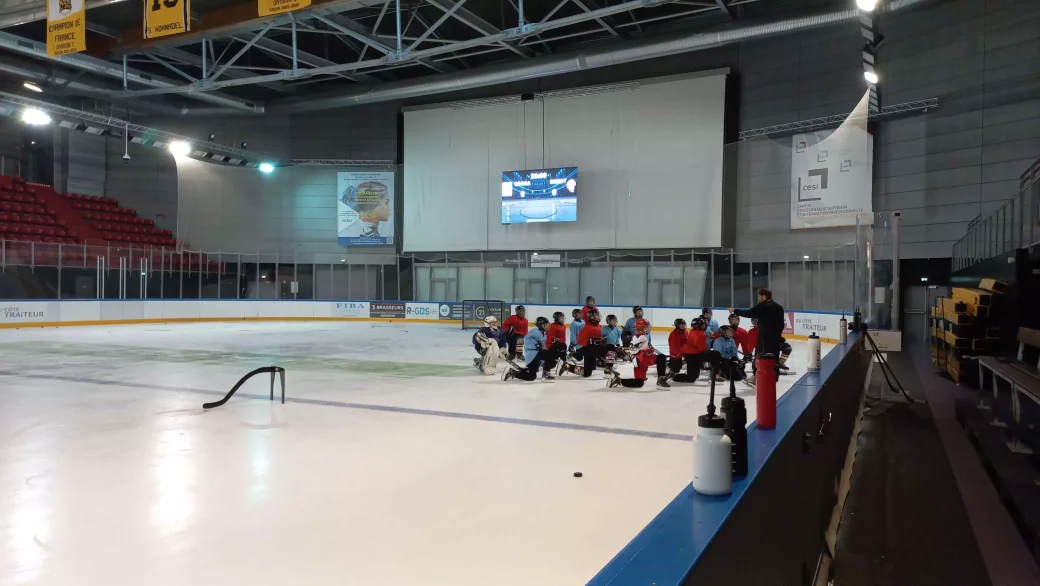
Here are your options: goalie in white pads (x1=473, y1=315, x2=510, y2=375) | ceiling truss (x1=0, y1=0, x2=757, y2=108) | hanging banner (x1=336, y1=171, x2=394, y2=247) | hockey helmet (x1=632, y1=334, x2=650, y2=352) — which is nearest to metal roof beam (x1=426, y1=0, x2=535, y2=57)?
ceiling truss (x1=0, y1=0, x2=757, y2=108)

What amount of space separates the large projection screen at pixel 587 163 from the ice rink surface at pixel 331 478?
1480 centimetres

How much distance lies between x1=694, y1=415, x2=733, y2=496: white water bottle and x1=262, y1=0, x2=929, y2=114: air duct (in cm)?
1926

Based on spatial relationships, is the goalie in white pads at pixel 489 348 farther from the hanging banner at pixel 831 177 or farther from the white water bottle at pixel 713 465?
A: the hanging banner at pixel 831 177

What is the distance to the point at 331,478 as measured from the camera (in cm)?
489

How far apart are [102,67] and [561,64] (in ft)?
52.0

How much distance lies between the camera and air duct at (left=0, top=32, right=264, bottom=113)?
66.8 ft

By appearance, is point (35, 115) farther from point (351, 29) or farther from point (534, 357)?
point (534, 357)

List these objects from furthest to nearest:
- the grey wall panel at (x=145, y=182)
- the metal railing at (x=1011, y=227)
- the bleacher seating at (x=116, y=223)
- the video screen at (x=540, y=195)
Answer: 1. the grey wall panel at (x=145, y=182)
2. the bleacher seating at (x=116, y=223)
3. the video screen at (x=540, y=195)
4. the metal railing at (x=1011, y=227)

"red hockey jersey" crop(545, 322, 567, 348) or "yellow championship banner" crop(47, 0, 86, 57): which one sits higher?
"yellow championship banner" crop(47, 0, 86, 57)

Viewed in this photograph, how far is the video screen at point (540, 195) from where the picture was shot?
2573cm

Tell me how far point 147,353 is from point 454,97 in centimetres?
1856

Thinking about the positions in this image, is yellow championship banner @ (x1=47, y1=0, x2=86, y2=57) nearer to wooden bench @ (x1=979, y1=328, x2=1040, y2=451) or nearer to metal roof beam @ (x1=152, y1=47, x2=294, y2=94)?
metal roof beam @ (x1=152, y1=47, x2=294, y2=94)

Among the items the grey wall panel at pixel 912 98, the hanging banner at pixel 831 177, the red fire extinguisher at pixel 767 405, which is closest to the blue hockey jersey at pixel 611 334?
the red fire extinguisher at pixel 767 405

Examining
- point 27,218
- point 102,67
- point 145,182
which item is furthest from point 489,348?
point 145,182
